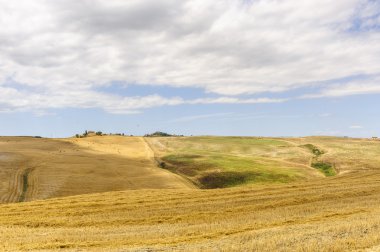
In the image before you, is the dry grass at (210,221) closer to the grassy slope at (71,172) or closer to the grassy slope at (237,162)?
the grassy slope at (71,172)

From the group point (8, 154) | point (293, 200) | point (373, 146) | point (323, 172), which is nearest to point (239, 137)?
point (373, 146)

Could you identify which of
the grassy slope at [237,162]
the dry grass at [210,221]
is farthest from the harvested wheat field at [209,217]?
the grassy slope at [237,162]

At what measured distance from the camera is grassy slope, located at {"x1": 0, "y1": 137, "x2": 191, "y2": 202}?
4506cm

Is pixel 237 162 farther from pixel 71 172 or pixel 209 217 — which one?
pixel 209 217

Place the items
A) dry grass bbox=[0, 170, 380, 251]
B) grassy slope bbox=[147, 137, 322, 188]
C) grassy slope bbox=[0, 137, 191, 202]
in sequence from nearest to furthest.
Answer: dry grass bbox=[0, 170, 380, 251]
grassy slope bbox=[0, 137, 191, 202]
grassy slope bbox=[147, 137, 322, 188]

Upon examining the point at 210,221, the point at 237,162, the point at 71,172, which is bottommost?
the point at 210,221

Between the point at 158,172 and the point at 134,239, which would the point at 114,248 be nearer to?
the point at 134,239

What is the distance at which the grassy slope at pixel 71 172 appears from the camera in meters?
45.1

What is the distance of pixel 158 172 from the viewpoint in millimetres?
55625

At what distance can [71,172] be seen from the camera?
52000 millimetres

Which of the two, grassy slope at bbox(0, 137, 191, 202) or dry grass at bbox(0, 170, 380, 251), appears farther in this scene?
grassy slope at bbox(0, 137, 191, 202)

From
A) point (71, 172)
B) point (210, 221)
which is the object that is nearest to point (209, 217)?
point (210, 221)

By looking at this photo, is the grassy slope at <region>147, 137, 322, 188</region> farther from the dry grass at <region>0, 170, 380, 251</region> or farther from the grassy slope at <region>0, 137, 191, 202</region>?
the dry grass at <region>0, 170, 380, 251</region>

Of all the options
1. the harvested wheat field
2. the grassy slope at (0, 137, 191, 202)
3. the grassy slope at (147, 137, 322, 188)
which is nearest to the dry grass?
the harvested wheat field
